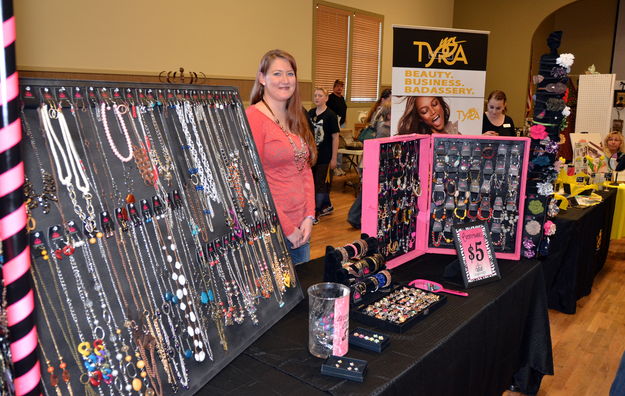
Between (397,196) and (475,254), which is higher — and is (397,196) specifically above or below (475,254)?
above

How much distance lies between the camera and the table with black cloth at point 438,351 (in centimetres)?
106

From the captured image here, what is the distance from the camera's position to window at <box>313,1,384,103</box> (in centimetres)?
782

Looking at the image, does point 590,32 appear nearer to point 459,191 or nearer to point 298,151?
point 459,191

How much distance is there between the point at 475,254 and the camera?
5.76ft

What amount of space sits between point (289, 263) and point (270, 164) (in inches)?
22.3

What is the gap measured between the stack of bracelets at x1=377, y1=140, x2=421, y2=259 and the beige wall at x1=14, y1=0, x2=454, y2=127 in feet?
11.1

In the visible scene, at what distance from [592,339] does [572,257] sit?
1.62 feet

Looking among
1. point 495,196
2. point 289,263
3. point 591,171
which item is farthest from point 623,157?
point 289,263

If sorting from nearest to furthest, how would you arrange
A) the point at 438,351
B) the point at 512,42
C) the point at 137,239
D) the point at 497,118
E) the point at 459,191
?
the point at 137,239 → the point at 438,351 → the point at 459,191 → the point at 497,118 → the point at 512,42

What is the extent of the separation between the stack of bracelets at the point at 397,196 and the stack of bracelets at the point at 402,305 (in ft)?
0.95

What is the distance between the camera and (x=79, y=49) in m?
4.61

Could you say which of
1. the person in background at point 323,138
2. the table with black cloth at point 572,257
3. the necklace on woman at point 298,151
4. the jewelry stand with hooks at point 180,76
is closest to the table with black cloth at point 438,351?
the necklace on woman at point 298,151

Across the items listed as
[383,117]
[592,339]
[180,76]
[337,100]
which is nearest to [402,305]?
[592,339]

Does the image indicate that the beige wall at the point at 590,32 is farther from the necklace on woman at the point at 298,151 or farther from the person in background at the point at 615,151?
the necklace on woman at the point at 298,151
